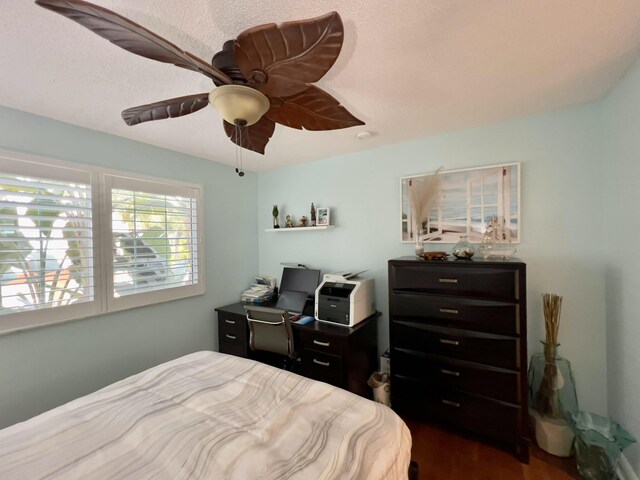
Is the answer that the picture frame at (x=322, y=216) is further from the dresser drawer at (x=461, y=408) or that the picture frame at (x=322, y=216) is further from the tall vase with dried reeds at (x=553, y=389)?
the tall vase with dried reeds at (x=553, y=389)

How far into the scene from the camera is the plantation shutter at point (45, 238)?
5.41 ft

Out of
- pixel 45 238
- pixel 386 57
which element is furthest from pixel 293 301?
pixel 386 57

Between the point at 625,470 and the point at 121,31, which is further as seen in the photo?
the point at 625,470

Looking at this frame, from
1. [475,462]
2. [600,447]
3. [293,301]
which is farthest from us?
[293,301]

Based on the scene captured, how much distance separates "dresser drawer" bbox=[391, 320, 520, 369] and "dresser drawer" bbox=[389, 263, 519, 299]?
0.27 meters

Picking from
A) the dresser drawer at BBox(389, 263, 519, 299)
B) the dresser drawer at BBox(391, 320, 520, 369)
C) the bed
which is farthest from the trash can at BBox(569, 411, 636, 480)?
the bed

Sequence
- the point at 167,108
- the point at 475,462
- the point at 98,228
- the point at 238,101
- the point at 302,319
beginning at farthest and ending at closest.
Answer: the point at 302,319 < the point at 98,228 < the point at 475,462 < the point at 167,108 < the point at 238,101

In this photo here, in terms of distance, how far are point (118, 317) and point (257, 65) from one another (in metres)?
2.22

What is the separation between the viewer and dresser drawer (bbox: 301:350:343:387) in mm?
2068

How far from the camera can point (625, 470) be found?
152 cm

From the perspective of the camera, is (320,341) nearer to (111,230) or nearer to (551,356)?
(551,356)

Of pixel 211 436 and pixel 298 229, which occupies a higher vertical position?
pixel 298 229

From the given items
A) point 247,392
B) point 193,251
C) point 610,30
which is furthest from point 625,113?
point 193,251

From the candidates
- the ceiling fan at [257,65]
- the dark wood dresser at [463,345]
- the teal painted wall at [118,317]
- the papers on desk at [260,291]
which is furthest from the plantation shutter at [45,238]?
the dark wood dresser at [463,345]
